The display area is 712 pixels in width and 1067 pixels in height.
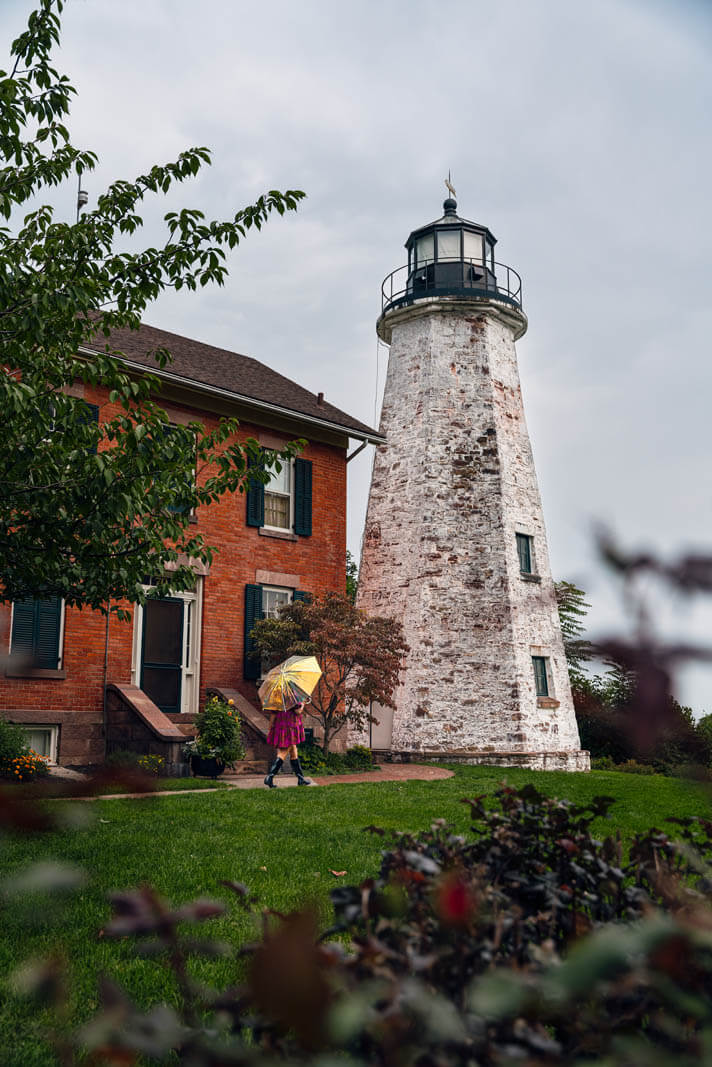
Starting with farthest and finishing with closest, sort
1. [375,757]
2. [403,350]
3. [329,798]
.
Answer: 1. [403,350]
2. [375,757]
3. [329,798]

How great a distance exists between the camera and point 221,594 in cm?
1625

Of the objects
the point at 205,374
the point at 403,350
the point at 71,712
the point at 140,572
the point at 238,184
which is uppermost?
the point at 403,350

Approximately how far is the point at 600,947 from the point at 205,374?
56.3ft

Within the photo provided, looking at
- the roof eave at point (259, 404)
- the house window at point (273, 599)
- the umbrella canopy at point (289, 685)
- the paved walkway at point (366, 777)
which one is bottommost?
the paved walkway at point (366, 777)

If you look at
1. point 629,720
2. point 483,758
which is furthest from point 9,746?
point 629,720

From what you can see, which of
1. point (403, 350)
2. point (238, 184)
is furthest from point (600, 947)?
point (403, 350)

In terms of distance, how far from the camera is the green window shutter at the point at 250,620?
1634 centimetres

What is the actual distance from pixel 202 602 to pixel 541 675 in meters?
8.69

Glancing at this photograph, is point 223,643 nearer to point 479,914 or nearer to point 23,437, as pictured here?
point 23,437

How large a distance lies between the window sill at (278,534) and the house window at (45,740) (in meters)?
5.54

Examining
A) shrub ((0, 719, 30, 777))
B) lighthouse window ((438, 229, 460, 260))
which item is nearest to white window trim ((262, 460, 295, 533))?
shrub ((0, 719, 30, 777))

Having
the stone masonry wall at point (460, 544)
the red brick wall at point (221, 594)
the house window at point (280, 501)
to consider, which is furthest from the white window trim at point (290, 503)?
the stone masonry wall at point (460, 544)

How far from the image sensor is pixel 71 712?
13.9 m

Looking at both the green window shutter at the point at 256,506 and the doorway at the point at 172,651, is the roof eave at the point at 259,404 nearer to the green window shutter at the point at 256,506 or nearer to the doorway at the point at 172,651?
the green window shutter at the point at 256,506
